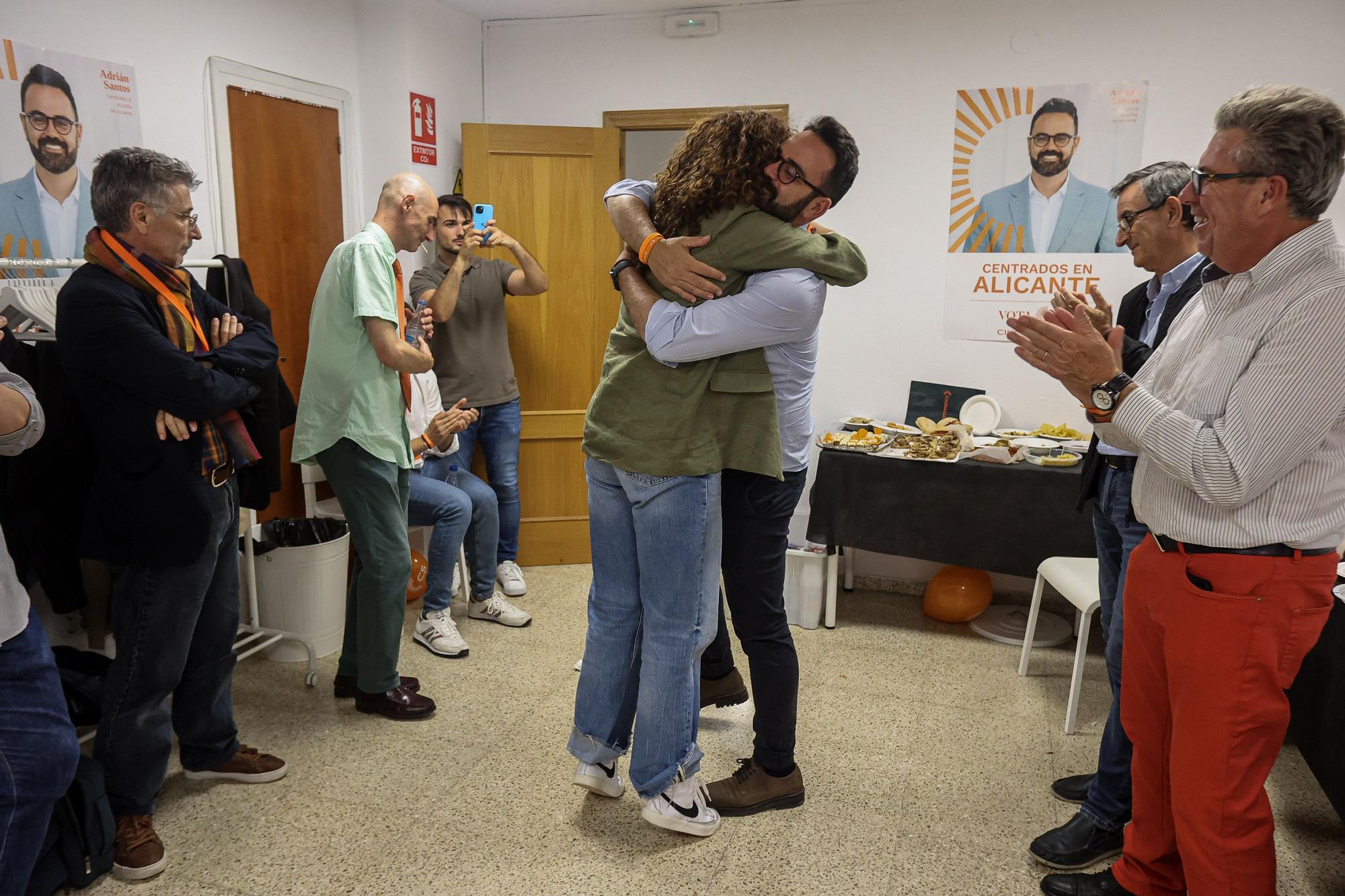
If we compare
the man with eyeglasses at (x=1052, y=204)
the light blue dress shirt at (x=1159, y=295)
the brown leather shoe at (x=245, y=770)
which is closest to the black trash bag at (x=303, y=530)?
the brown leather shoe at (x=245, y=770)

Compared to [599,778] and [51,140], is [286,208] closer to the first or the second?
[51,140]

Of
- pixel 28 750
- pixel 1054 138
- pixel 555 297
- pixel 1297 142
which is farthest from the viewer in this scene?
pixel 555 297

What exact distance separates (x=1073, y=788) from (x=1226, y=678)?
3.72 ft

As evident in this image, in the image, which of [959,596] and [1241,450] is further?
[959,596]

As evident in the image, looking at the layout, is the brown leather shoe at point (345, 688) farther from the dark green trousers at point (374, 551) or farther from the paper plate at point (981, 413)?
the paper plate at point (981, 413)

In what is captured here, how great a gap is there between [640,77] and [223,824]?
3.55m

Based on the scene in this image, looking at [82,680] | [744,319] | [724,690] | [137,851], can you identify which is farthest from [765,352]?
[82,680]

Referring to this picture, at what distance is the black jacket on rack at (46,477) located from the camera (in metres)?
2.17

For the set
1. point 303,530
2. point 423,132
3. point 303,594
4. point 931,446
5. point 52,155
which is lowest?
point 303,594

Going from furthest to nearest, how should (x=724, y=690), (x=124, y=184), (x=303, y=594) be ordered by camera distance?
(x=303, y=594)
(x=724, y=690)
(x=124, y=184)

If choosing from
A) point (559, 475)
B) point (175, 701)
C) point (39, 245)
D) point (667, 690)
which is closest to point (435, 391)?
point (559, 475)

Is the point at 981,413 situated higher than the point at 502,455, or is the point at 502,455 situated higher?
the point at 981,413

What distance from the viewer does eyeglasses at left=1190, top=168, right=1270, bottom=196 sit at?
1431 millimetres

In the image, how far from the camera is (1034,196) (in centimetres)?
392
